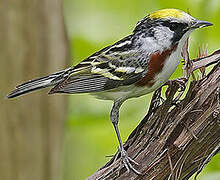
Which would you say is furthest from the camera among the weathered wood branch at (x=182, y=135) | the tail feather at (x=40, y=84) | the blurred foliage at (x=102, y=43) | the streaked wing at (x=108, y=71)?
the blurred foliage at (x=102, y=43)

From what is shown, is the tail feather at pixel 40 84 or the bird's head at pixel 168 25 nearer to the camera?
the bird's head at pixel 168 25

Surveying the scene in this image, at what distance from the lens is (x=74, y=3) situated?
2.18 meters

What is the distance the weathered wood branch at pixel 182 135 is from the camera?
814mm

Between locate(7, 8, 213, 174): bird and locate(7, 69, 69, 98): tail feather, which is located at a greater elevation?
locate(7, 8, 213, 174): bird

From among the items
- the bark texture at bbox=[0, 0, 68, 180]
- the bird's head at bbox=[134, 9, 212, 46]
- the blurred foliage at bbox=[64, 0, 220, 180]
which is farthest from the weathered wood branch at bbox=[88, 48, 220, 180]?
the bark texture at bbox=[0, 0, 68, 180]

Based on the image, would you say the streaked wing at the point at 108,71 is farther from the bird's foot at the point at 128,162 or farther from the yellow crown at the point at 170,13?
the bird's foot at the point at 128,162

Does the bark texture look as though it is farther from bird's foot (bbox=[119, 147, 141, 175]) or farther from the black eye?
bird's foot (bbox=[119, 147, 141, 175])

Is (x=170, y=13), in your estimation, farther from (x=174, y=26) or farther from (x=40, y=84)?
(x=40, y=84)

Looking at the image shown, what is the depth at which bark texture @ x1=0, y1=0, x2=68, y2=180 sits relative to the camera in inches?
70.0

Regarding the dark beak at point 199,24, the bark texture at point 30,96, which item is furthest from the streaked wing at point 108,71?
the bark texture at point 30,96

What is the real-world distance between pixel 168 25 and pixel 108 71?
17 cm

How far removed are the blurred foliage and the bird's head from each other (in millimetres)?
359

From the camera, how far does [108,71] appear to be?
112cm

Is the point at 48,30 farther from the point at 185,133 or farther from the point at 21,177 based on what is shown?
the point at 185,133
